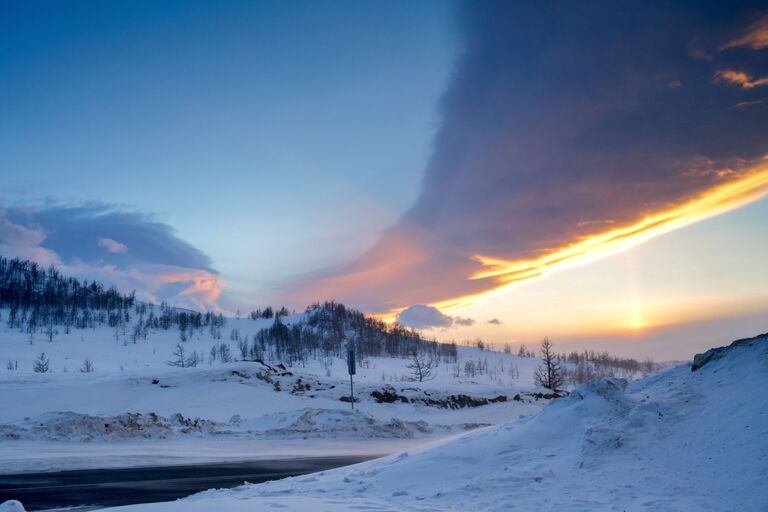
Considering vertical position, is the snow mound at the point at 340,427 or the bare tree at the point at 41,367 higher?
the bare tree at the point at 41,367

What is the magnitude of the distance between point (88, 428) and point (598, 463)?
60.1ft

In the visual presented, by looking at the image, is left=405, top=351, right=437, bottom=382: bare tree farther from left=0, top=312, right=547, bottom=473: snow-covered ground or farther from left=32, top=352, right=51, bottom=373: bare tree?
left=32, top=352, right=51, bottom=373: bare tree

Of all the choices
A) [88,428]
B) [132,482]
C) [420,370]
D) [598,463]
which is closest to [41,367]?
[420,370]

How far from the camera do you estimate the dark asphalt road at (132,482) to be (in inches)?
361

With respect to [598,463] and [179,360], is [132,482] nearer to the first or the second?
[598,463]

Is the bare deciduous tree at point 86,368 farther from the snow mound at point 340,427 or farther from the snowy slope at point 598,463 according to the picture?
the snowy slope at point 598,463

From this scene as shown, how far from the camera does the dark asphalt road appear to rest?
30.1ft

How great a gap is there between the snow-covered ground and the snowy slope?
27.4 ft

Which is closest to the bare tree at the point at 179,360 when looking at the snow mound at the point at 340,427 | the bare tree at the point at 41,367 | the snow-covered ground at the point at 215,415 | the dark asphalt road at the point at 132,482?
the bare tree at the point at 41,367

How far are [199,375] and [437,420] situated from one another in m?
13.5

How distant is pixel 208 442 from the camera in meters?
19.5

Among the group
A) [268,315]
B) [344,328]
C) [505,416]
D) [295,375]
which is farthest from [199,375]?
[268,315]

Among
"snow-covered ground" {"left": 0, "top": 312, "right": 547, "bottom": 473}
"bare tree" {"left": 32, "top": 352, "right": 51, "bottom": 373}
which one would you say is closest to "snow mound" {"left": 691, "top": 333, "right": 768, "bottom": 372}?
"snow-covered ground" {"left": 0, "top": 312, "right": 547, "bottom": 473}

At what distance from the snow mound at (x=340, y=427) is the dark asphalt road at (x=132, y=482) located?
666 centimetres
